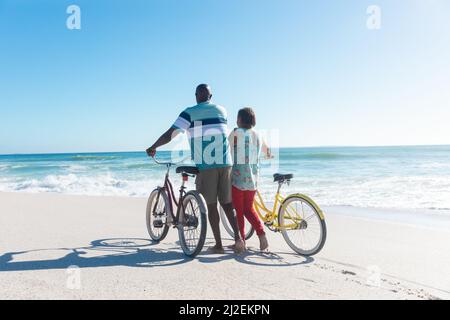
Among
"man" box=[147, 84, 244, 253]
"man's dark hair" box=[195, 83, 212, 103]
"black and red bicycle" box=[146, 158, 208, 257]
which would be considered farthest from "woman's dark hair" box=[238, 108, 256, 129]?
"black and red bicycle" box=[146, 158, 208, 257]

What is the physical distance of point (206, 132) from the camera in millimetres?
4094

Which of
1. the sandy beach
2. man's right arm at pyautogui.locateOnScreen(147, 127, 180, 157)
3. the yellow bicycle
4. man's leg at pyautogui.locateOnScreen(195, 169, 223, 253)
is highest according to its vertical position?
man's right arm at pyautogui.locateOnScreen(147, 127, 180, 157)

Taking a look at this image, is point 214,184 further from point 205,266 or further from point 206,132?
point 205,266

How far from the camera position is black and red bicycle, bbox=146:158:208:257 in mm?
3910

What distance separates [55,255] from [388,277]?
3.53 metres

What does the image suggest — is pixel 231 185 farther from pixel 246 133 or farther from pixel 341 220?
pixel 341 220

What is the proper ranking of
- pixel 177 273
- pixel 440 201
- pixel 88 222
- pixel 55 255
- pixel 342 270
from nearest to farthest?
pixel 177 273 → pixel 342 270 → pixel 55 255 → pixel 88 222 → pixel 440 201

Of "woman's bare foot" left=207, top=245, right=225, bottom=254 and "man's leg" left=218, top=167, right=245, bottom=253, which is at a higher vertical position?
"man's leg" left=218, top=167, right=245, bottom=253

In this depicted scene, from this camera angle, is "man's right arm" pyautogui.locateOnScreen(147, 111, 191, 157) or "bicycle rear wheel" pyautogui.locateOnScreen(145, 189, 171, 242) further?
"bicycle rear wheel" pyautogui.locateOnScreen(145, 189, 171, 242)

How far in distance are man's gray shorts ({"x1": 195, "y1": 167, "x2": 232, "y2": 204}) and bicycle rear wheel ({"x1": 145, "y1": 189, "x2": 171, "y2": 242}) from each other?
2.14 ft

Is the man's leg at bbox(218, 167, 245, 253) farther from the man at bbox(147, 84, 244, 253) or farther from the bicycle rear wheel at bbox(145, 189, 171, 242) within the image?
the bicycle rear wheel at bbox(145, 189, 171, 242)

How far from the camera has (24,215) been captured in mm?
6738

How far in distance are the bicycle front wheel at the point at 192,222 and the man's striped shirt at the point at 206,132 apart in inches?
15.1
